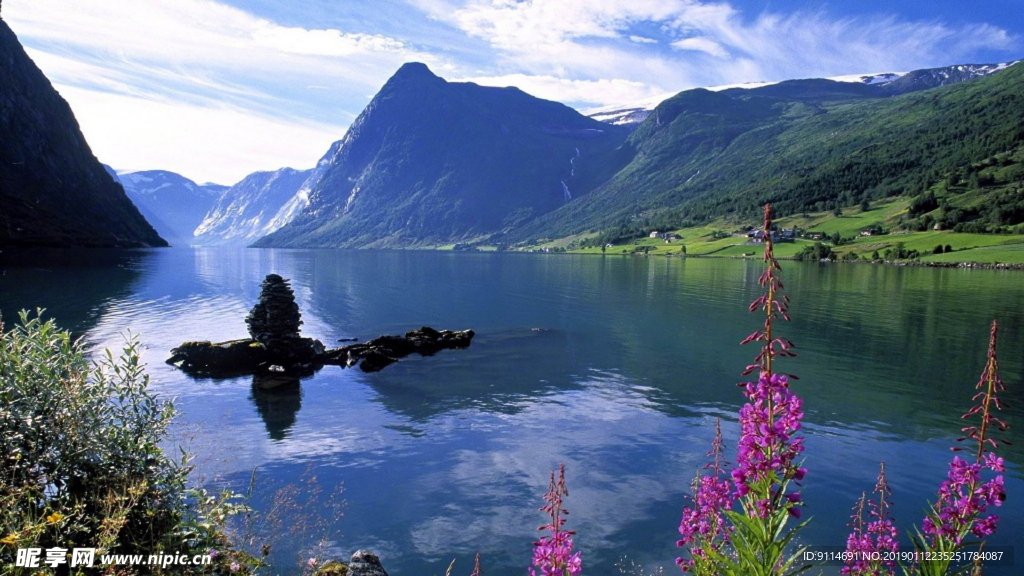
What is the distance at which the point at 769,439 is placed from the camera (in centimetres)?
564

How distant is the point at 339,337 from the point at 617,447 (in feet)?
121

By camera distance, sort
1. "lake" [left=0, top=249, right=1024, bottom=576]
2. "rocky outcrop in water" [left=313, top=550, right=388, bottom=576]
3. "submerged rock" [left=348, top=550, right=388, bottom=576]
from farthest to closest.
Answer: "lake" [left=0, top=249, right=1024, bottom=576] → "submerged rock" [left=348, top=550, right=388, bottom=576] → "rocky outcrop in water" [left=313, top=550, right=388, bottom=576]

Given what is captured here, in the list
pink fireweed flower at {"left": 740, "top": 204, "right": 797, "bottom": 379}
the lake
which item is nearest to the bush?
the lake

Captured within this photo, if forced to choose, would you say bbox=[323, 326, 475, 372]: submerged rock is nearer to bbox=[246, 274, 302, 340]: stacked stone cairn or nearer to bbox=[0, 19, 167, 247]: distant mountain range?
bbox=[246, 274, 302, 340]: stacked stone cairn

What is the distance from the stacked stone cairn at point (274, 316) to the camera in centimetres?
4406

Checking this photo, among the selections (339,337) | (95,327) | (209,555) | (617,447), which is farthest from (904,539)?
(95,327)

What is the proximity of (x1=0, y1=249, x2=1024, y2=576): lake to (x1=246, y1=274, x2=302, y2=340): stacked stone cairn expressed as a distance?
251 inches

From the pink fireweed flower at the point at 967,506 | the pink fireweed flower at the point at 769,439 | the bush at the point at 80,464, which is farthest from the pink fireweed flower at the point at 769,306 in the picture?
the bush at the point at 80,464

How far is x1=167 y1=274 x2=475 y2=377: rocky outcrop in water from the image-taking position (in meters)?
41.0

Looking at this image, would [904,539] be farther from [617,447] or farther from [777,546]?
[777,546]

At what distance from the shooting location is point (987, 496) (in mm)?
6566

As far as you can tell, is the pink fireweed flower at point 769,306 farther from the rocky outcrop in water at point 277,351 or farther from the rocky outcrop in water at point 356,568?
the rocky outcrop in water at point 277,351

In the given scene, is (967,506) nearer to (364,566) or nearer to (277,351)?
(364,566)

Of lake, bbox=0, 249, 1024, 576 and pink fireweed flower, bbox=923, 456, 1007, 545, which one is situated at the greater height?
pink fireweed flower, bbox=923, 456, 1007, 545
